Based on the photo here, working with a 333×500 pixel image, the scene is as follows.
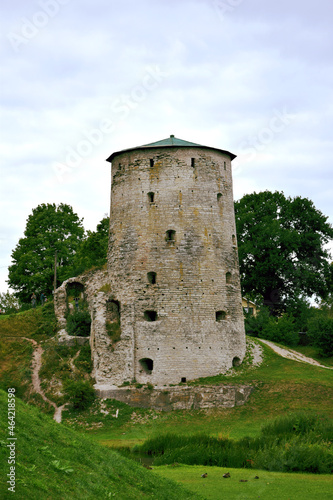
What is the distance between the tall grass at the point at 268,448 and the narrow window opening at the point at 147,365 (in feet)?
26.5

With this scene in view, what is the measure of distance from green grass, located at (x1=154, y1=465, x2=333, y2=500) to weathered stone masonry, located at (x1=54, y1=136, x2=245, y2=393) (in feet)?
39.5

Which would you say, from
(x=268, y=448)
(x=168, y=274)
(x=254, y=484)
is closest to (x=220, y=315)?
(x=168, y=274)

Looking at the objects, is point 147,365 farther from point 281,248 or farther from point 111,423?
point 281,248

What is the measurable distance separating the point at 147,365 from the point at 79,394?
391 cm

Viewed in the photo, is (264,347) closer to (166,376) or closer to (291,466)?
(166,376)

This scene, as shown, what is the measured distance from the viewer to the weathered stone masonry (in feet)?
90.7

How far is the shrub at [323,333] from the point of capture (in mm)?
38062

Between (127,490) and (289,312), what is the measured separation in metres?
33.7

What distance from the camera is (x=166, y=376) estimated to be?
2723cm

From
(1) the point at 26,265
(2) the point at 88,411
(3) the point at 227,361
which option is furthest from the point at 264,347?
(1) the point at 26,265

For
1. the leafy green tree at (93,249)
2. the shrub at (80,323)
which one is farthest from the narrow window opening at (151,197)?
the leafy green tree at (93,249)

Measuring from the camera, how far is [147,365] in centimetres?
2814

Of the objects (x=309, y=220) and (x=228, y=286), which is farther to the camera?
(x=309, y=220)

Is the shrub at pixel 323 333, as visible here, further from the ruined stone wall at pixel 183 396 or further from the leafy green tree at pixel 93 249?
the leafy green tree at pixel 93 249
